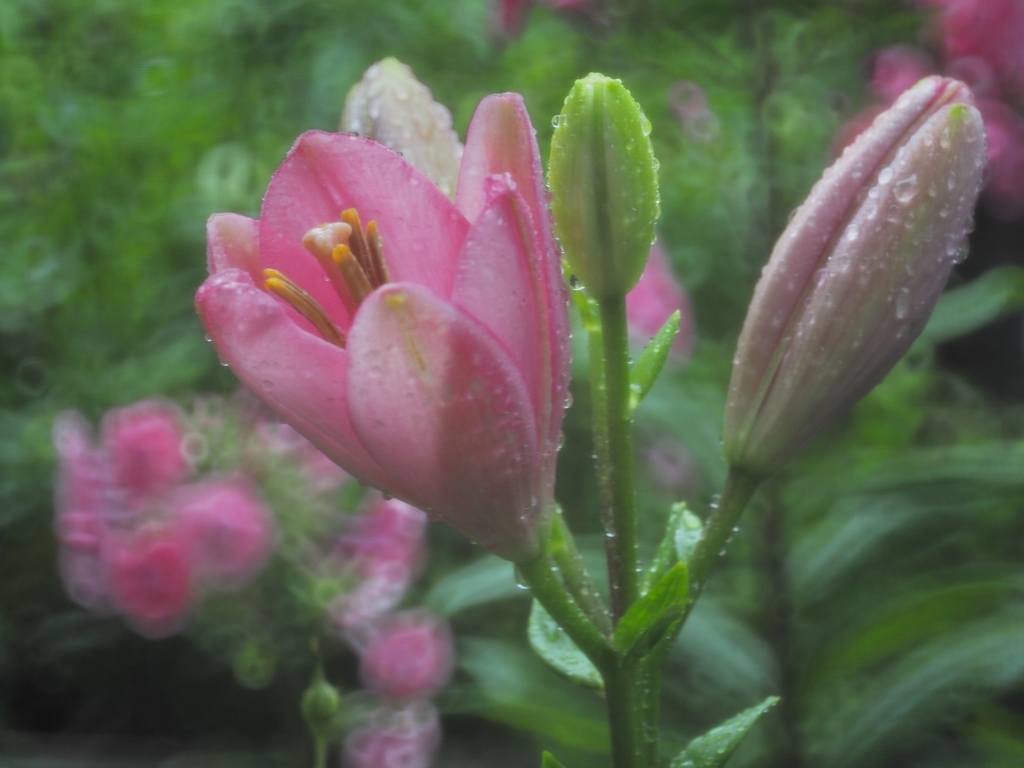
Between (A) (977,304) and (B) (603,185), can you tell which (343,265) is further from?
(A) (977,304)

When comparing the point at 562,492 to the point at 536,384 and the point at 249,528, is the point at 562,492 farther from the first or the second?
the point at 536,384

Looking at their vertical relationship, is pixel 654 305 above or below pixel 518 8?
below

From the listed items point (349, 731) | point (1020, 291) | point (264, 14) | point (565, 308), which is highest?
point (264, 14)

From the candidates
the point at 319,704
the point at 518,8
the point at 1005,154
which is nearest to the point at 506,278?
the point at 319,704

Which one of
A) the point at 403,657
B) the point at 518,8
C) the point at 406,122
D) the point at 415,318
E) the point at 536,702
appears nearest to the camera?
the point at 415,318

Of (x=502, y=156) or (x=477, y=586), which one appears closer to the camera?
(x=502, y=156)

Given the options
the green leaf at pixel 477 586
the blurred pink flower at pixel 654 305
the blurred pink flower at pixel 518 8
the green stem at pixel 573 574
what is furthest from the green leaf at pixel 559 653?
the blurred pink flower at pixel 518 8

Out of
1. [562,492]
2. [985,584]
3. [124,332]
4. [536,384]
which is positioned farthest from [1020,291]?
[124,332]
